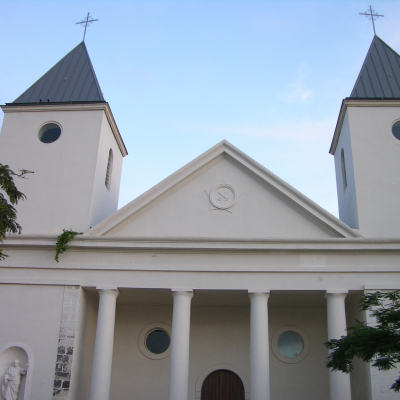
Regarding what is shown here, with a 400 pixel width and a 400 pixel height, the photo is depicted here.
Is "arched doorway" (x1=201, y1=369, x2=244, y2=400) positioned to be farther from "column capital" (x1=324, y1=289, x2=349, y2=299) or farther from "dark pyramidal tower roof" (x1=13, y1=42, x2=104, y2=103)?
"dark pyramidal tower roof" (x1=13, y1=42, x2=104, y2=103)

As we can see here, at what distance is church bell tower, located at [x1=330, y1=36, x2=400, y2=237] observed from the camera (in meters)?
16.9

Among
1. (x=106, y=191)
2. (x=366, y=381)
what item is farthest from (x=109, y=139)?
(x=366, y=381)

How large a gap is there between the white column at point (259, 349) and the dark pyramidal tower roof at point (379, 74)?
916 centimetres

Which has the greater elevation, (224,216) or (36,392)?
(224,216)

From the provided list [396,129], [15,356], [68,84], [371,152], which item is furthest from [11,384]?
[396,129]

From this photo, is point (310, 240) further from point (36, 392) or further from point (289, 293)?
point (36, 392)

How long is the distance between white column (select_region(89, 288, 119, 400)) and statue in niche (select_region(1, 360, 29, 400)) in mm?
2229

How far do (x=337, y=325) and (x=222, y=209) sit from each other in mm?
5182

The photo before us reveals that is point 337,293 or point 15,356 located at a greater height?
point 337,293

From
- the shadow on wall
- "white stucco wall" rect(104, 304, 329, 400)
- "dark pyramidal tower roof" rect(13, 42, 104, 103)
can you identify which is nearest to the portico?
"white stucco wall" rect(104, 304, 329, 400)

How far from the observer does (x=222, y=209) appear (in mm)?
16547

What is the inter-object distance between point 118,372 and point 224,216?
6.73m

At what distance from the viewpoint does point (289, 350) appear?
1738cm

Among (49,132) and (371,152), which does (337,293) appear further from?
(49,132)
